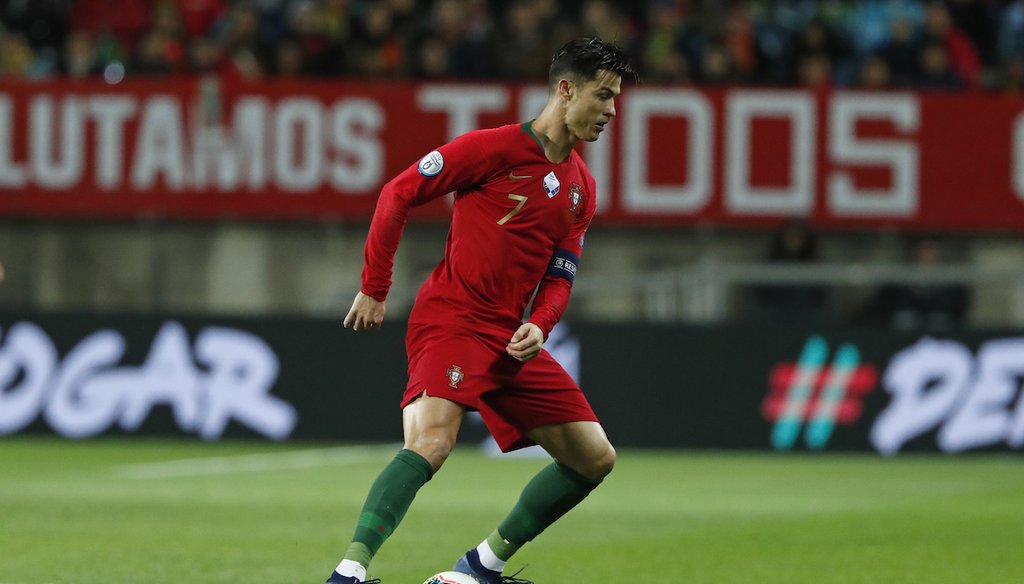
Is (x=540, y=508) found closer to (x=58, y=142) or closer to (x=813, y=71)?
(x=58, y=142)

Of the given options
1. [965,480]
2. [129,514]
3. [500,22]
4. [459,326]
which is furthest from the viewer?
[500,22]

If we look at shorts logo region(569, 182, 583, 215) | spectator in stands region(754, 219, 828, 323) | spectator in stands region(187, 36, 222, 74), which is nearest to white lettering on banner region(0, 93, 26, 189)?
spectator in stands region(187, 36, 222, 74)

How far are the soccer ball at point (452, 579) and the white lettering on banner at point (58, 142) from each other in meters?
12.2

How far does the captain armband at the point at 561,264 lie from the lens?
711 centimetres

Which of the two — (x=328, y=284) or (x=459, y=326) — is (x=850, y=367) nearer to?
(x=328, y=284)

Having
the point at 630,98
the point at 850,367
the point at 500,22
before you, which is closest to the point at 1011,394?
the point at 850,367

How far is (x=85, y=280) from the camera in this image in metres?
18.5

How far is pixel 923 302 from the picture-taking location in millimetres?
17641

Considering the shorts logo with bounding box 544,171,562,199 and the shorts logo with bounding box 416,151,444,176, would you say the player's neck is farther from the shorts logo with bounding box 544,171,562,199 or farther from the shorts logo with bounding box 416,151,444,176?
the shorts logo with bounding box 416,151,444,176

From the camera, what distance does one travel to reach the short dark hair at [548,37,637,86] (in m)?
6.79

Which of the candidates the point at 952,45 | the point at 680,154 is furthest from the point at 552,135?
the point at 952,45

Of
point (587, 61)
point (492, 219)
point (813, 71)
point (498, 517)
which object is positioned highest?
point (587, 61)

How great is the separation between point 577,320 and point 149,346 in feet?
12.8

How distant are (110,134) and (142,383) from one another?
308 cm
